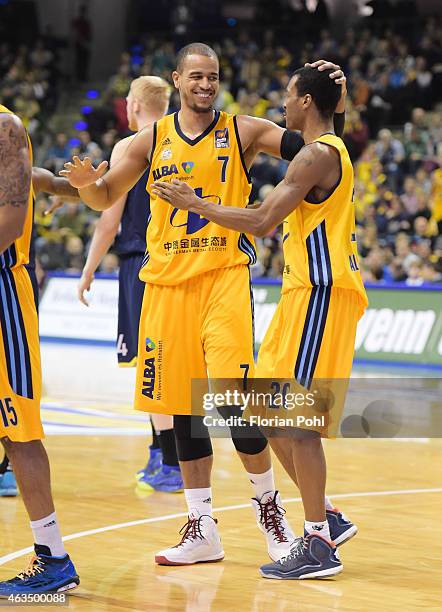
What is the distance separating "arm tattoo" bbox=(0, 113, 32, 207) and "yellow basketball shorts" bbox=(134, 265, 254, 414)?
3.89 feet

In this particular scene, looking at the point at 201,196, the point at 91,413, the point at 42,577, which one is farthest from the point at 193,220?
the point at 91,413

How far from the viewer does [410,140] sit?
19.6 meters

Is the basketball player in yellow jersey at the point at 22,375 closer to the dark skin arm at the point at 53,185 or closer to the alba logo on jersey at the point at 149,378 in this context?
the alba logo on jersey at the point at 149,378

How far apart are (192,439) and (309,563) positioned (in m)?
0.84

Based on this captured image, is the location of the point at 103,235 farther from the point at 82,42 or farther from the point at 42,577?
the point at 82,42

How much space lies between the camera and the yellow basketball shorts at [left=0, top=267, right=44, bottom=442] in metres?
4.58

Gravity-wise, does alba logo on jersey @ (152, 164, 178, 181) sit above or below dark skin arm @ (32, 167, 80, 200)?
above

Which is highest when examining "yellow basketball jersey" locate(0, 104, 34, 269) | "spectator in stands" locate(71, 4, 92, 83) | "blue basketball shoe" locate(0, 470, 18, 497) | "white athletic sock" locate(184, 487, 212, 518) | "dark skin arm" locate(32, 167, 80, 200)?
"spectator in stands" locate(71, 4, 92, 83)

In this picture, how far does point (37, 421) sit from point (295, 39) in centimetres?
2211

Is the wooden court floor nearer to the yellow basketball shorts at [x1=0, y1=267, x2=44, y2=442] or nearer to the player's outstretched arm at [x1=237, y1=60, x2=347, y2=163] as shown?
the yellow basketball shorts at [x1=0, y1=267, x2=44, y2=442]

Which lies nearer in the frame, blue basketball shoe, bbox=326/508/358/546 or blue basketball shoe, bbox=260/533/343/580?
blue basketball shoe, bbox=260/533/343/580

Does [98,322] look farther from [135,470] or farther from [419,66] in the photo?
[135,470]

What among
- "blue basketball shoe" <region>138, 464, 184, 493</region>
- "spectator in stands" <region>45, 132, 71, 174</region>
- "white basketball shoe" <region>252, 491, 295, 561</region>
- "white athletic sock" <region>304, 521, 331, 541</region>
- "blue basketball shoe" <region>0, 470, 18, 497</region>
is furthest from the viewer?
"spectator in stands" <region>45, 132, 71, 174</region>

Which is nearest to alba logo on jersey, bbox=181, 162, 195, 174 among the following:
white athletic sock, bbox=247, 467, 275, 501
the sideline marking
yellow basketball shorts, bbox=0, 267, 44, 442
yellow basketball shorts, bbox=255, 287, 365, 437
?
yellow basketball shorts, bbox=255, 287, 365, 437
